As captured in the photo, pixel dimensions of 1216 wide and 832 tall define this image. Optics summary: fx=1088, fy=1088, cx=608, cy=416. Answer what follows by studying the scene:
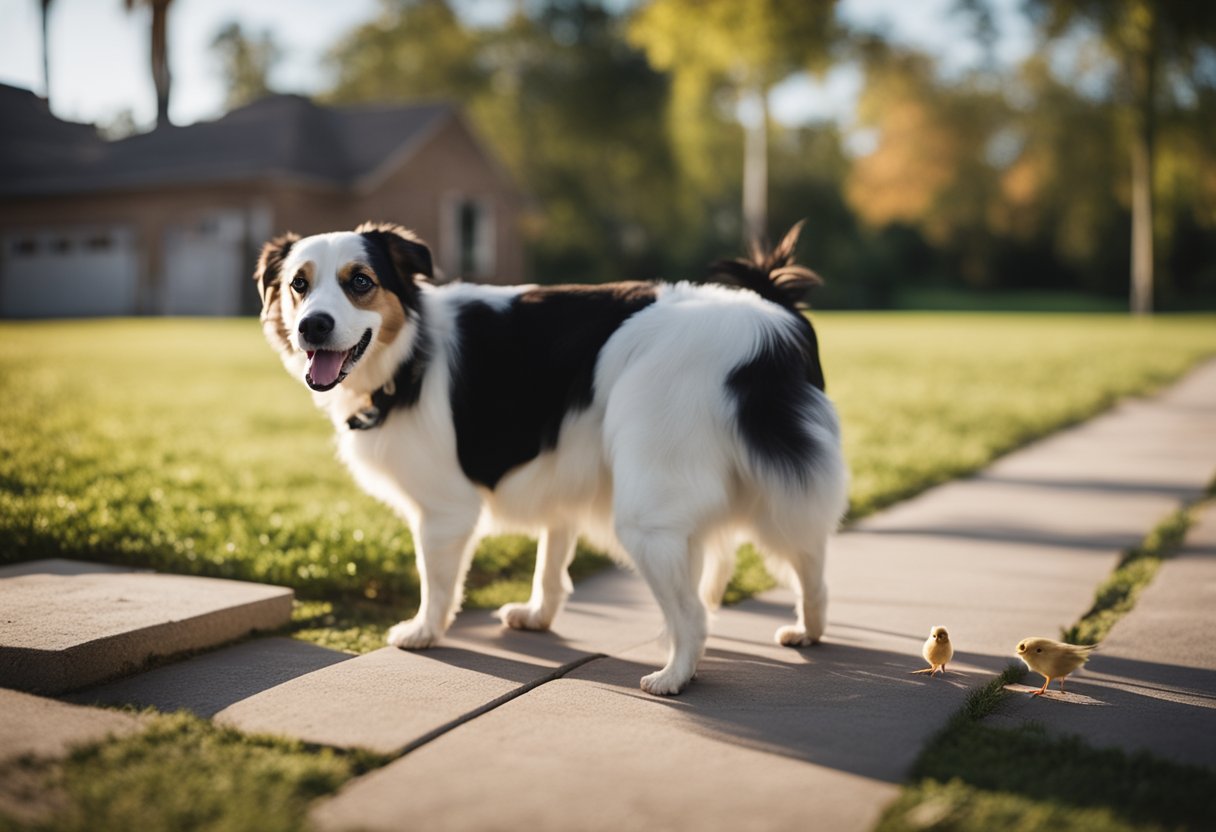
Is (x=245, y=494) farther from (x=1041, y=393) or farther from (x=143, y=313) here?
(x=143, y=313)

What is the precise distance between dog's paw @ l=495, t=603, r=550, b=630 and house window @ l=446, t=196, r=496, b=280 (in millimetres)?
31177

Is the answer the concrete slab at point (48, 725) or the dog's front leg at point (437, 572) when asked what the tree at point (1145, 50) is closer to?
the dog's front leg at point (437, 572)

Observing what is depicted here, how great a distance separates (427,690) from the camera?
10.8 feet

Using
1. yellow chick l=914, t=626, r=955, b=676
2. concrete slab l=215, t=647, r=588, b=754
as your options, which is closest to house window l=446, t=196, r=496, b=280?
concrete slab l=215, t=647, r=588, b=754

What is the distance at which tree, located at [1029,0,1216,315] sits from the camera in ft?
109

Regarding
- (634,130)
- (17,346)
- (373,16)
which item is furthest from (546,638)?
(373,16)

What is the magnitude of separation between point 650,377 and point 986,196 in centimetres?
4823

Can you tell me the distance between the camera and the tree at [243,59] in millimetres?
57375

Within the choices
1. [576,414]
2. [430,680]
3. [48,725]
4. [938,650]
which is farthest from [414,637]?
[938,650]

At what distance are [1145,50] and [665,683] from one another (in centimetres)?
3713

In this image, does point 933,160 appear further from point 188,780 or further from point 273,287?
point 188,780

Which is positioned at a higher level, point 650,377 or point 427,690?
point 650,377

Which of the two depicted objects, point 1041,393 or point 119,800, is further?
point 1041,393

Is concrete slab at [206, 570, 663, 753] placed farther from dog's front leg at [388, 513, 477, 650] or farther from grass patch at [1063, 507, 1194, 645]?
grass patch at [1063, 507, 1194, 645]
